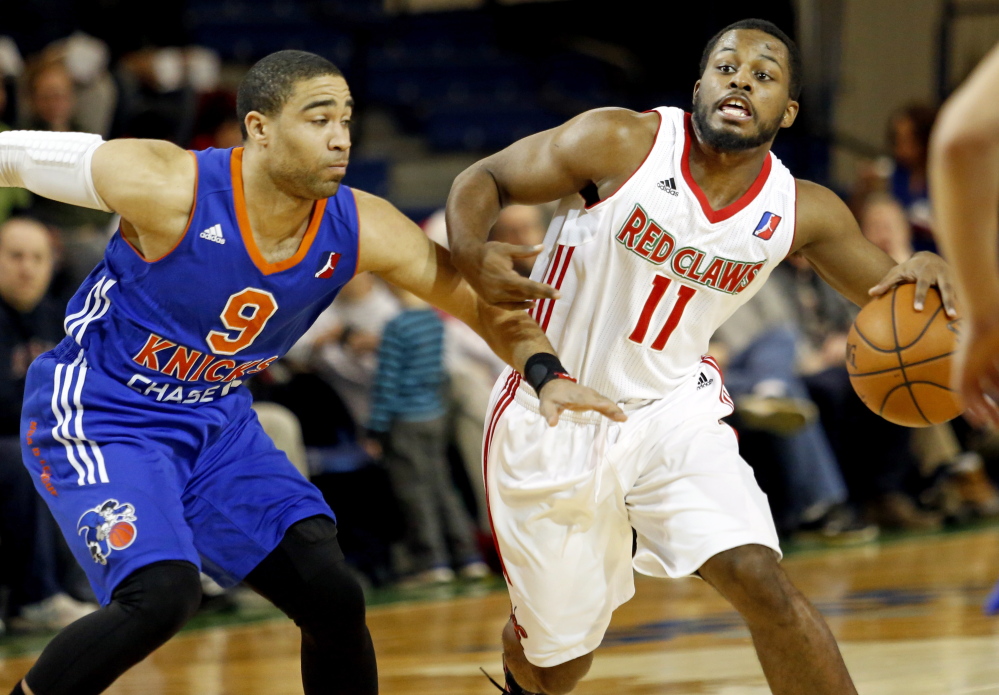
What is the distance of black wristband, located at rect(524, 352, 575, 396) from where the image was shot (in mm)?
3459

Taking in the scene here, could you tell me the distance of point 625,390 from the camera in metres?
3.79

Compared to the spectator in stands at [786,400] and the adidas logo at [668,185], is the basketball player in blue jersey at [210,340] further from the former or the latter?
the spectator in stands at [786,400]

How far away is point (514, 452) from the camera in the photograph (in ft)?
12.7

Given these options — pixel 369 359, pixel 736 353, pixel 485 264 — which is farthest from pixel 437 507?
pixel 485 264

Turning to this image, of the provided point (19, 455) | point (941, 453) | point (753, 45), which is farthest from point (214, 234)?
point (941, 453)

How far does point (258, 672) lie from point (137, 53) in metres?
5.38

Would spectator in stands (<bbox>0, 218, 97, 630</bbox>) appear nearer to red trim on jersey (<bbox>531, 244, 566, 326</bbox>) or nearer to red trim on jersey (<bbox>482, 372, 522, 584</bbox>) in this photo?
red trim on jersey (<bbox>482, 372, 522, 584</bbox>)

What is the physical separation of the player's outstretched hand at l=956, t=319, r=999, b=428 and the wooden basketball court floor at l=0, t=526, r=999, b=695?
235 centimetres

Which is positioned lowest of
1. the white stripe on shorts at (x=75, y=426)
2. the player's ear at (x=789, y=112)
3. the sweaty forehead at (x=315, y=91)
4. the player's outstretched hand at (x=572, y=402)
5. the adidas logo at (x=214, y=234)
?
the white stripe on shorts at (x=75, y=426)

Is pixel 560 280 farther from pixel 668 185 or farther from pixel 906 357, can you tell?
pixel 906 357

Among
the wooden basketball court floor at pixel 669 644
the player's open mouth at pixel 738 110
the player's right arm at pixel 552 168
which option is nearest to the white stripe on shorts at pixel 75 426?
the player's right arm at pixel 552 168

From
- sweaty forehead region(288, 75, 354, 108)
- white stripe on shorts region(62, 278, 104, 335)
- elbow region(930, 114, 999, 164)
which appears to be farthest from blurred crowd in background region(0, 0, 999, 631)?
elbow region(930, 114, 999, 164)

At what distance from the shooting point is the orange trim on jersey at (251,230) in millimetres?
3385

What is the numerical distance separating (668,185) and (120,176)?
1.48m
